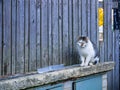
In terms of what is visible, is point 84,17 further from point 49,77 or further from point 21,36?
point 49,77

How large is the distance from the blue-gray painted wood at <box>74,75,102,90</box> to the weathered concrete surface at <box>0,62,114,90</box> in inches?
4.7

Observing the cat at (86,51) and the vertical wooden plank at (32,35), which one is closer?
the vertical wooden plank at (32,35)

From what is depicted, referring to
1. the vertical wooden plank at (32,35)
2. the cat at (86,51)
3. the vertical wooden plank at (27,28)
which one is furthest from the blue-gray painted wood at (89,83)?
the vertical wooden plank at (27,28)

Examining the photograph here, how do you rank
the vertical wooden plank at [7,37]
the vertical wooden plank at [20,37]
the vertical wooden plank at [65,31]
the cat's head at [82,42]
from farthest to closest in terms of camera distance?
the vertical wooden plank at [65,31] < the cat's head at [82,42] < the vertical wooden plank at [20,37] < the vertical wooden plank at [7,37]

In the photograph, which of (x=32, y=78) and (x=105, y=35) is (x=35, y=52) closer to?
(x=32, y=78)

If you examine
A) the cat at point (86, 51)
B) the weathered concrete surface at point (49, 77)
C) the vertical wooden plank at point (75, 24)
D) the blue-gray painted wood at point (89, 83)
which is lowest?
the blue-gray painted wood at point (89, 83)

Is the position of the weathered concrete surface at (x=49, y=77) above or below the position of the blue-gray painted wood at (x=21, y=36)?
below

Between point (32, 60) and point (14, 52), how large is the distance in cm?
44

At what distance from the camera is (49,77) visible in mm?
4926

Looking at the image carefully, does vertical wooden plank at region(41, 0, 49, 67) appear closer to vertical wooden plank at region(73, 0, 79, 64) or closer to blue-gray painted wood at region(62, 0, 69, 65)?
blue-gray painted wood at region(62, 0, 69, 65)

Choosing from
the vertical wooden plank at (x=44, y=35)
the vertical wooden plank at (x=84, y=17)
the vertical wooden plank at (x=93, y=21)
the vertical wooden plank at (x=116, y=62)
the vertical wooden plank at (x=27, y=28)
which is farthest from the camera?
the vertical wooden plank at (x=116, y=62)

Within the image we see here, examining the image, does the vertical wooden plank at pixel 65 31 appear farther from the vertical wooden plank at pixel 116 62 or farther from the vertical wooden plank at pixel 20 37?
the vertical wooden plank at pixel 116 62

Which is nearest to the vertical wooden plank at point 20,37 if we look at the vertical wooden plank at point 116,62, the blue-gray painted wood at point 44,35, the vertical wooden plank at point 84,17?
the blue-gray painted wood at point 44,35

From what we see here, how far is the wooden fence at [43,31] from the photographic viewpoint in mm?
5055
